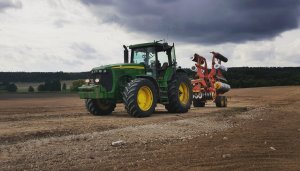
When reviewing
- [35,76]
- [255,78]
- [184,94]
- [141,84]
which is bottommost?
[184,94]

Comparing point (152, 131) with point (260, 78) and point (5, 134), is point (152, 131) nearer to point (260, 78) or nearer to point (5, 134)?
point (5, 134)

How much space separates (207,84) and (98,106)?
313 inches

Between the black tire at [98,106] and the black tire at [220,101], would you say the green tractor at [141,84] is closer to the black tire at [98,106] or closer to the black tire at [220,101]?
the black tire at [98,106]

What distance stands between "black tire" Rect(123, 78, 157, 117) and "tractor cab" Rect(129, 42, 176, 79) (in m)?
1.44

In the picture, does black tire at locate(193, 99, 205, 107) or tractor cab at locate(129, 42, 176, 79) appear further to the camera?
black tire at locate(193, 99, 205, 107)

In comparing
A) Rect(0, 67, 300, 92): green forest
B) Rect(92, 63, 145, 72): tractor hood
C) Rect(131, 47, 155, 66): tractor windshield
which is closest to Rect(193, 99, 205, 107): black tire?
Rect(131, 47, 155, 66): tractor windshield

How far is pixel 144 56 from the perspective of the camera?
720 inches

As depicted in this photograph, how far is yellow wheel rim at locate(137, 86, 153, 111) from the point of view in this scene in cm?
1631

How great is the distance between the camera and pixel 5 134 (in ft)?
35.3

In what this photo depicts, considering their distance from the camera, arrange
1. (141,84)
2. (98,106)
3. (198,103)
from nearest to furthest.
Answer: (141,84) < (98,106) < (198,103)

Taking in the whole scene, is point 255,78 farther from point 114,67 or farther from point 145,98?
point 114,67

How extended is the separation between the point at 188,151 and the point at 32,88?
1849 inches

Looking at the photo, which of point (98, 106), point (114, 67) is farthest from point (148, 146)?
point (98, 106)

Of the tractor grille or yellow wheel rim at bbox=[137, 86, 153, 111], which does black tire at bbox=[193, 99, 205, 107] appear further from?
the tractor grille
